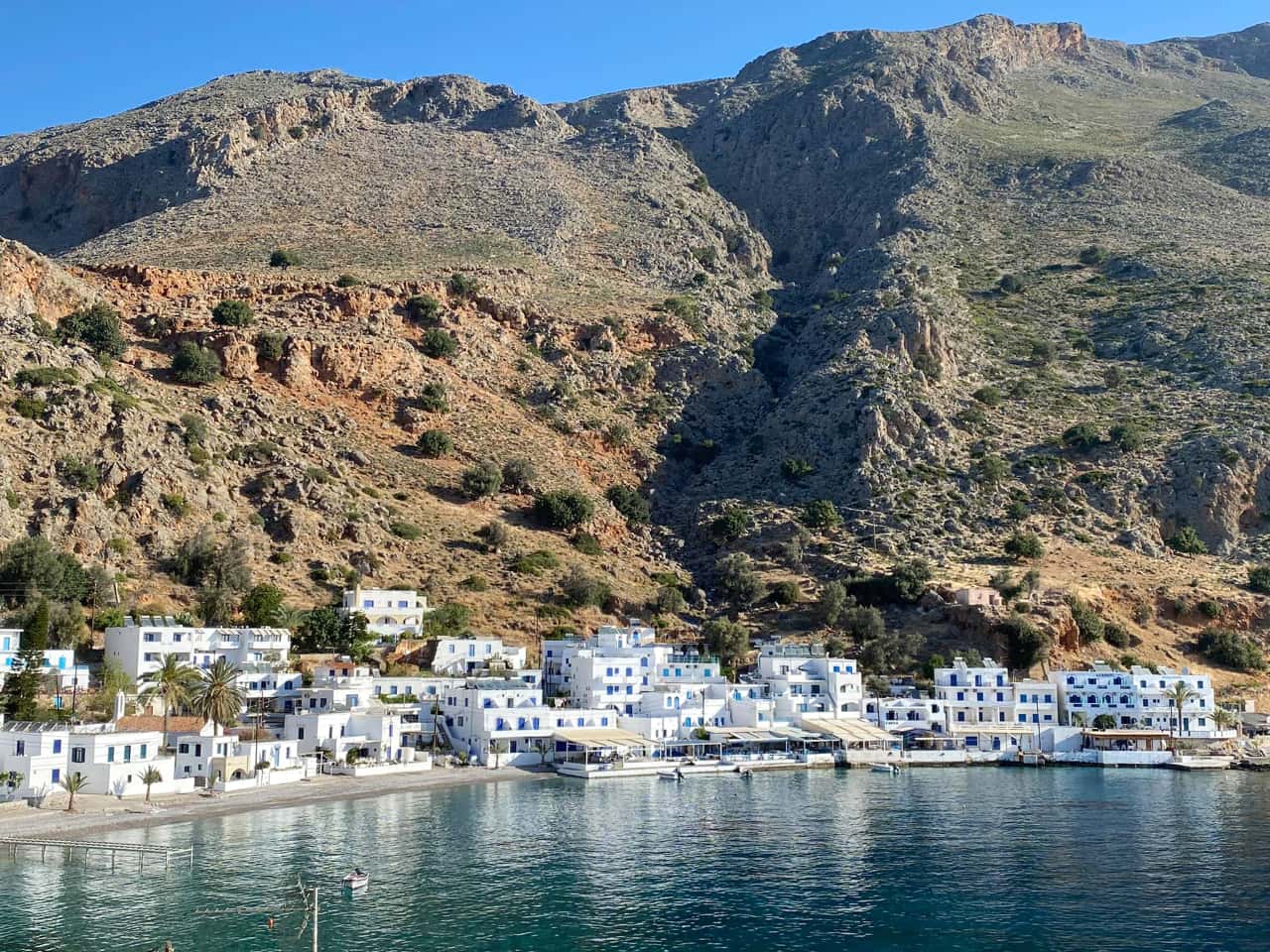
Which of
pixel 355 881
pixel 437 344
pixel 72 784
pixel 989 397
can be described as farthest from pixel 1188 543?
pixel 72 784

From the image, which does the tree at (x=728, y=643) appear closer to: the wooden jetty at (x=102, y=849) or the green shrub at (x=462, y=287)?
the green shrub at (x=462, y=287)

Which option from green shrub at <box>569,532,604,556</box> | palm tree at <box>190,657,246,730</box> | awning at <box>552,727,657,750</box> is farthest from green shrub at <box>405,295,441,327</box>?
palm tree at <box>190,657,246,730</box>

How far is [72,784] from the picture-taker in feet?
160

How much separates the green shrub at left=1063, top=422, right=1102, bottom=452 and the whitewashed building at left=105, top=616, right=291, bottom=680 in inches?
2428

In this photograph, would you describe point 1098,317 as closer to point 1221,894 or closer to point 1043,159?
point 1043,159

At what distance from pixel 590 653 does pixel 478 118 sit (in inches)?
→ 3860

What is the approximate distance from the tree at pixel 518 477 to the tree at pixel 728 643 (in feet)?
59.9

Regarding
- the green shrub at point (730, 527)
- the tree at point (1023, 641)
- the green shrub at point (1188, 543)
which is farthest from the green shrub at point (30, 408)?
the green shrub at point (1188, 543)

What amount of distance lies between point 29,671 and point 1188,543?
75.4 meters

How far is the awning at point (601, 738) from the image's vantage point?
222ft

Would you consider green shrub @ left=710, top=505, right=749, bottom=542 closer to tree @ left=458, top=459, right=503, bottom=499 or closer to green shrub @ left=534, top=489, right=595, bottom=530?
green shrub @ left=534, top=489, right=595, bottom=530

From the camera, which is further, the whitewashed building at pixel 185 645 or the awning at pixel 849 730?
the awning at pixel 849 730

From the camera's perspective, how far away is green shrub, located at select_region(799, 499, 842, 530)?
91.1 m

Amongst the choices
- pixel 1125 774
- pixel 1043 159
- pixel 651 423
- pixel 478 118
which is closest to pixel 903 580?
pixel 1125 774
